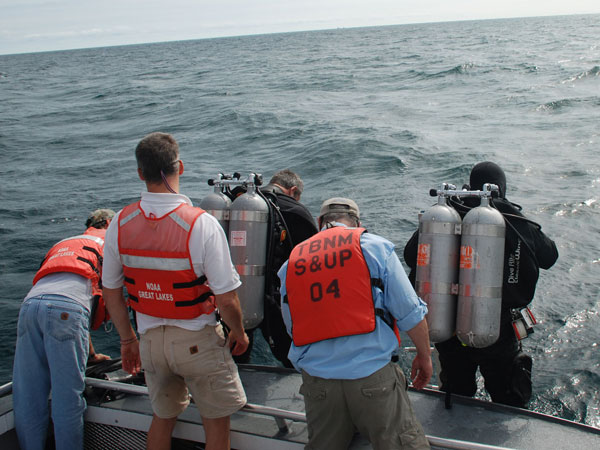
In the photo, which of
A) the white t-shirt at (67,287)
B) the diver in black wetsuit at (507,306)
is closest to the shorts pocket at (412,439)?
the diver in black wetsuit at (507,306)

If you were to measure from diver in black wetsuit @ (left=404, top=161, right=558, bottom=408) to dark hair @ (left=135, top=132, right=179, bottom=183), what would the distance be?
2056mm

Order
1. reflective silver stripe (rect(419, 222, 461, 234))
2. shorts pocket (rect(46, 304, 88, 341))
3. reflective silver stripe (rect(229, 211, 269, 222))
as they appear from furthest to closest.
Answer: reflective silver stripe (rect(229, 211, 269, 222)) < reflective silver stripe (rect(419, 222, 461, 234)) < shorts pocket (rect(46, 304, 88, 341))

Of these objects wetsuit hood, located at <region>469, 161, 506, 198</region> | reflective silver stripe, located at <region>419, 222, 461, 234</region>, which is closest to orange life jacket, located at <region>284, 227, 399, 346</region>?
reflective silver stripe, located at <region>419, 222, 461, 234</region>

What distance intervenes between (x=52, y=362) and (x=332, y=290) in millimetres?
2061

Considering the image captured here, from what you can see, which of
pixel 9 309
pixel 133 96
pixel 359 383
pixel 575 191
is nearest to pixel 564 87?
pixel 575 191

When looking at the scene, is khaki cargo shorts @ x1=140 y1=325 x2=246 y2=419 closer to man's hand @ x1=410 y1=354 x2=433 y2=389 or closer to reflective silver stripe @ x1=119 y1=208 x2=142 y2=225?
reflective silver stripe @ x1=119 y1=208 x2=142 y2=225

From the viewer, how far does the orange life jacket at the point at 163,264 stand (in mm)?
2977

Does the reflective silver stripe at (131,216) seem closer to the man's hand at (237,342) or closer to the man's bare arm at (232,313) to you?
the man's bare arm at (232,313)

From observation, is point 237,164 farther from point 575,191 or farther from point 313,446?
point 313,446

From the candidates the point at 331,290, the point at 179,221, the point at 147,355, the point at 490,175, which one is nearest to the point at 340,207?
the point at 331,290

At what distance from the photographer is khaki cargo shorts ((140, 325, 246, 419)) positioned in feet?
10.3

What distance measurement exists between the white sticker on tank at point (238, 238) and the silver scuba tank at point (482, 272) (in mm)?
1568

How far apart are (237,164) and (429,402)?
12.9m

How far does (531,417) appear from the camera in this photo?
3.65 m
